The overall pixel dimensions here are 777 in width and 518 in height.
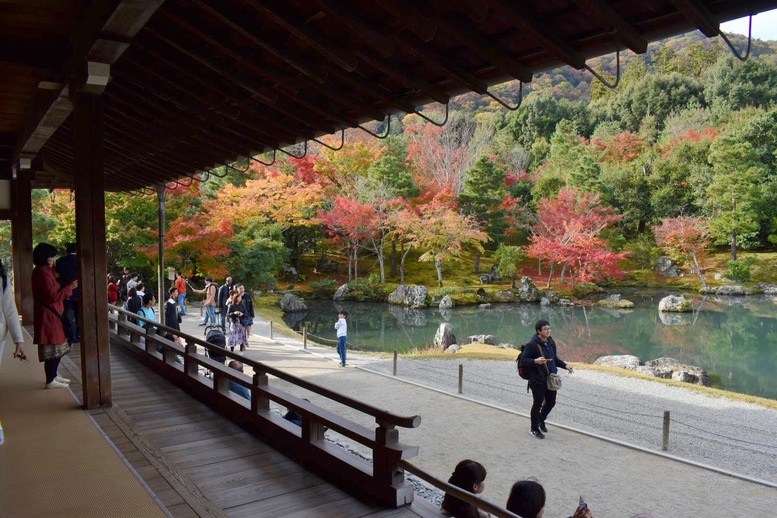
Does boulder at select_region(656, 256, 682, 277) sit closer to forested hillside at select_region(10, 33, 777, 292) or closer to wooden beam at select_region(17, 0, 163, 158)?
forested hillside at select_region(10, 33, 777, 292)

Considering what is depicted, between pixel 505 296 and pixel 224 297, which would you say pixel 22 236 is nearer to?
pixel 224 297

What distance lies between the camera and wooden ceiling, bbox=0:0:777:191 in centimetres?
229

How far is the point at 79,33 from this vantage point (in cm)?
357

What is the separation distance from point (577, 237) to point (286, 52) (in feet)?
73.6

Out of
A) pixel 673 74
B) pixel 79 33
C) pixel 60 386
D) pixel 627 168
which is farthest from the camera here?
pixel 673 74

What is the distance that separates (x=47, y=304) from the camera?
14.8 feet

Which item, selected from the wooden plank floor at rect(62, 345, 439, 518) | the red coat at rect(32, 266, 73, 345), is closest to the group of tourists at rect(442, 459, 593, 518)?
the wooden plank floor at rect(62, 345, 439, 518)

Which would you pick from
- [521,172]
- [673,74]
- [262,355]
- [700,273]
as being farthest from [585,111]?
[262,355]

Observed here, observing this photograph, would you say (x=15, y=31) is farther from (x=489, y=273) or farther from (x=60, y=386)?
(x=489, y=273)

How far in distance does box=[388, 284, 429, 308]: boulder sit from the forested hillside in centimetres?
152

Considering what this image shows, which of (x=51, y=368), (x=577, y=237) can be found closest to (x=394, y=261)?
(x=577, y=237)

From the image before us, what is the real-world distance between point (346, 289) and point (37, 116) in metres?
19.1

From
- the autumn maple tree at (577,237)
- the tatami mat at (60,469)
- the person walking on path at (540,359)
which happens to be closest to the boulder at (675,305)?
the autumn maple tree at (577,237)

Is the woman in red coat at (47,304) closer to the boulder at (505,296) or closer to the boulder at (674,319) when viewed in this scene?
the boulder at (674,319)
